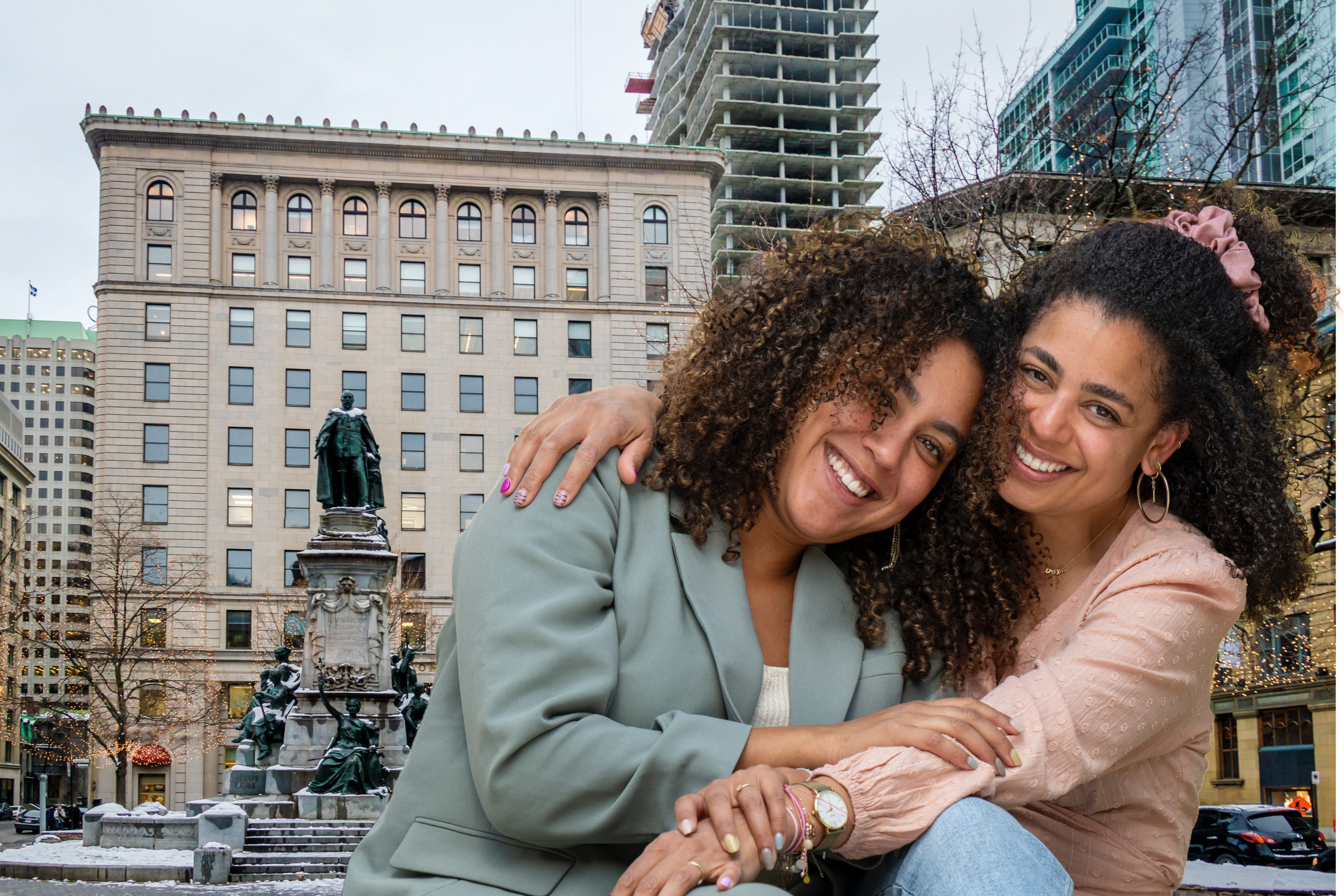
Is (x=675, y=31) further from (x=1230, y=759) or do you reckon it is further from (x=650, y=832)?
(x=650, y=832)

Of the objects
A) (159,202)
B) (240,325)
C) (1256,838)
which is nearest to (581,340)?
(240,325)

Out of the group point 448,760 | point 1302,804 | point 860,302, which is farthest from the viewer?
point 1302,804

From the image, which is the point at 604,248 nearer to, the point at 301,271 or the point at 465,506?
the point at 465,506

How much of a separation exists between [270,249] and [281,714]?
108 ft

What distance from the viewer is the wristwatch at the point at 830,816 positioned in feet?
7.37

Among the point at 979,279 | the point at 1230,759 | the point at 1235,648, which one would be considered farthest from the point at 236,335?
the point at 979,279

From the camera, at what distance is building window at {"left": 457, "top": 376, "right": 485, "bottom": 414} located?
48312 mm

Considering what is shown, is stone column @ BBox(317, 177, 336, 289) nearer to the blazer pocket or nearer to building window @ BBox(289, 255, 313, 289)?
building window @ BBox(289, 255, 313, 289)

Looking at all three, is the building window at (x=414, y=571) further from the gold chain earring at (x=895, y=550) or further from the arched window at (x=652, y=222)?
the gold chain earring at (x=895, y=550)

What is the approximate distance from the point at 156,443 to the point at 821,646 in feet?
157

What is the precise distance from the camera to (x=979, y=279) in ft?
9.57

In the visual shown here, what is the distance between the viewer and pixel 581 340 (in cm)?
4944

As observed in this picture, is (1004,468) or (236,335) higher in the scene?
(236,335)

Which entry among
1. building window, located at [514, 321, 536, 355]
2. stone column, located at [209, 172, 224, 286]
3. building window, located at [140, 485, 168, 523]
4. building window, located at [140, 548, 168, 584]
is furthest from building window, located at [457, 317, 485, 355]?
building window, located at [140, 548, 168, 584]
